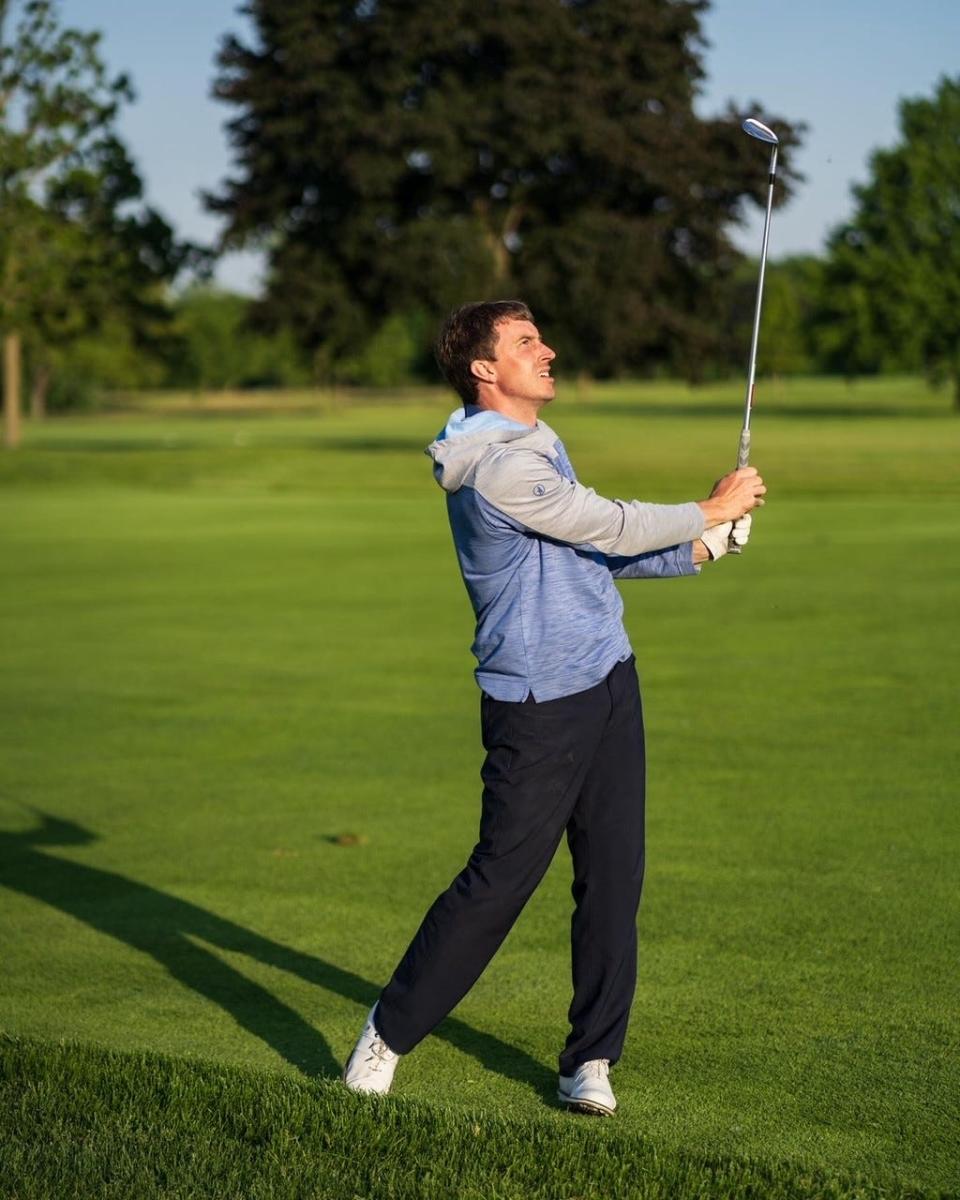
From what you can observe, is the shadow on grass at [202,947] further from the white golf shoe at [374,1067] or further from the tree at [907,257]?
the tree at [907,257]

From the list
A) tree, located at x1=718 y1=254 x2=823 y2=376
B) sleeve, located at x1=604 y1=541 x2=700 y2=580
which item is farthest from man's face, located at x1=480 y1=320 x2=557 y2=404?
tree, located at x1=718 y1=254 x2=823 y2=376

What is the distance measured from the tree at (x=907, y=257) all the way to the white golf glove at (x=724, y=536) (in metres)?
86.4

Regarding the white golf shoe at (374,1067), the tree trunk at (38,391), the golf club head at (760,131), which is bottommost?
the tree trunk at (38,391)

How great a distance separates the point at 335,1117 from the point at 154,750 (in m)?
6.22

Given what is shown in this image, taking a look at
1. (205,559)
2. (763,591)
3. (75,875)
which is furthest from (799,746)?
(205,559)

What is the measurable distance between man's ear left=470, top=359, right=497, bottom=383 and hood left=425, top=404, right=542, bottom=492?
0.29ft

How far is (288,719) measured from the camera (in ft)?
38.9

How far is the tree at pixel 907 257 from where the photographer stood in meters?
89.2

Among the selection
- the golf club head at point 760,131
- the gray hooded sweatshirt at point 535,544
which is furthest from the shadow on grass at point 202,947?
the golf club head at point 760,131

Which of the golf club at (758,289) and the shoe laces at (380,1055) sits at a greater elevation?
the golf club at (758,289)

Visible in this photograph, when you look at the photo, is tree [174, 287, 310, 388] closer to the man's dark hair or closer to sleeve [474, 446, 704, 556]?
the man's dark hair

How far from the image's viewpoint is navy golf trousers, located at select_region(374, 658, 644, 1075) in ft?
16.1

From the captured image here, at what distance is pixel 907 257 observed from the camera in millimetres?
90000

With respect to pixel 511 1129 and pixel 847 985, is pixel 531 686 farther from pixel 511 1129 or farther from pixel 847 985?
pixel 847 985
